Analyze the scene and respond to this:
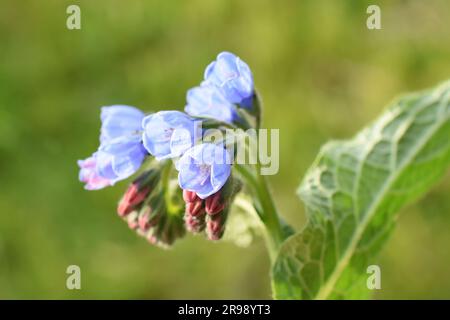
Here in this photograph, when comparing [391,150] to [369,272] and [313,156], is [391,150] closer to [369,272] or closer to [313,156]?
[369,272]

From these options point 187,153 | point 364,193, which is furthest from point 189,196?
point 364,193

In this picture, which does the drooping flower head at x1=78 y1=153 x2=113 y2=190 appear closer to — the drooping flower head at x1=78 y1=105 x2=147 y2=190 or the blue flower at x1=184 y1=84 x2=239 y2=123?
the drooping flower head at x1=78 y1=105 x2=147 y2=190

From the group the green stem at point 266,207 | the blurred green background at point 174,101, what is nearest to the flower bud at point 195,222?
the green stem at point 266,207

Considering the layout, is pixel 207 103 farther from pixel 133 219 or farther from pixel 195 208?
pixel 133 219

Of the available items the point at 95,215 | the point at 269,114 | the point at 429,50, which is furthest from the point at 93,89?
the point at 429,50

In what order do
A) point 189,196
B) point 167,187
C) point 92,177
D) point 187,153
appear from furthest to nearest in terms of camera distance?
point 167,187 < point 92,177 < point 189,196 < point 187,153

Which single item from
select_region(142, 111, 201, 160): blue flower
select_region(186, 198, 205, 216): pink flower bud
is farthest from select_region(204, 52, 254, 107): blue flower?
select_region(186, 198, 205, 216): pink flower bud

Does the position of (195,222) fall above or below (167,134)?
below

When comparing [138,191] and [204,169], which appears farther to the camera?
[138,191]
